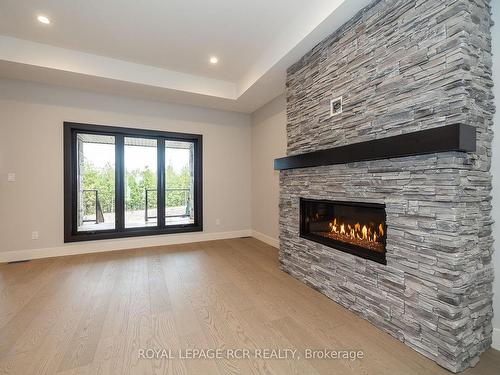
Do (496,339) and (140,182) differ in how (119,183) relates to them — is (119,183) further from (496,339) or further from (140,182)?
(496,339)

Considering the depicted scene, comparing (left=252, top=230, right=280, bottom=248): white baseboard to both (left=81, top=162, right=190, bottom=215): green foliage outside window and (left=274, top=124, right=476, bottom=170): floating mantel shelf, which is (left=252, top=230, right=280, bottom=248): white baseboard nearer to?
(left=81, top=162, right=190, bottom=215): green foliage outside window

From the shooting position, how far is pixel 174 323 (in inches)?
78.1

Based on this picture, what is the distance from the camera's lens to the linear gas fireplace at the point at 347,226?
2084 millimetres

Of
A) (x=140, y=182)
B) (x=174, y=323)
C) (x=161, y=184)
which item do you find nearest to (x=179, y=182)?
(x=161, y=184)

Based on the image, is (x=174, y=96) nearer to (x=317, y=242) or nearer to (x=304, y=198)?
(x=304, y=198)

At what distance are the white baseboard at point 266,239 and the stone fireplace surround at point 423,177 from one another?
2013 millimetres

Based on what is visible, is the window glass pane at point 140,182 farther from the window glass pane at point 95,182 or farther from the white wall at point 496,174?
the white wall at point 496,174

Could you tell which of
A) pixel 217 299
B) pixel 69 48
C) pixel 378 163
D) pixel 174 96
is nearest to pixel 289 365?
pixel 217 299

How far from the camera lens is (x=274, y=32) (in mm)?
2873

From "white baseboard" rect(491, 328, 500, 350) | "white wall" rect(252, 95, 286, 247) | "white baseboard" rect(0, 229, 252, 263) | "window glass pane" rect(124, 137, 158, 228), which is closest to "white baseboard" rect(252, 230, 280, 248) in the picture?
"white wall" rect(252, 95, 286, 247)

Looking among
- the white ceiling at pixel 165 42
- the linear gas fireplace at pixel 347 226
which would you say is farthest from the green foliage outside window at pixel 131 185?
the linear gas fireplace at pixel 347 226


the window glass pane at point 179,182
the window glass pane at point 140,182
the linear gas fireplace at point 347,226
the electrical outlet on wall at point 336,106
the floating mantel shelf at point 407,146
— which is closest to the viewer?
the floating mantel shelf at point 407,146

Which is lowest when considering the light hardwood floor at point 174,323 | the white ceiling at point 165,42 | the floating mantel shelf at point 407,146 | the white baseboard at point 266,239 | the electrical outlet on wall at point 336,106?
the light hardwood floor at point 174,323

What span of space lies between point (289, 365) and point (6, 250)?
14.8 ft
